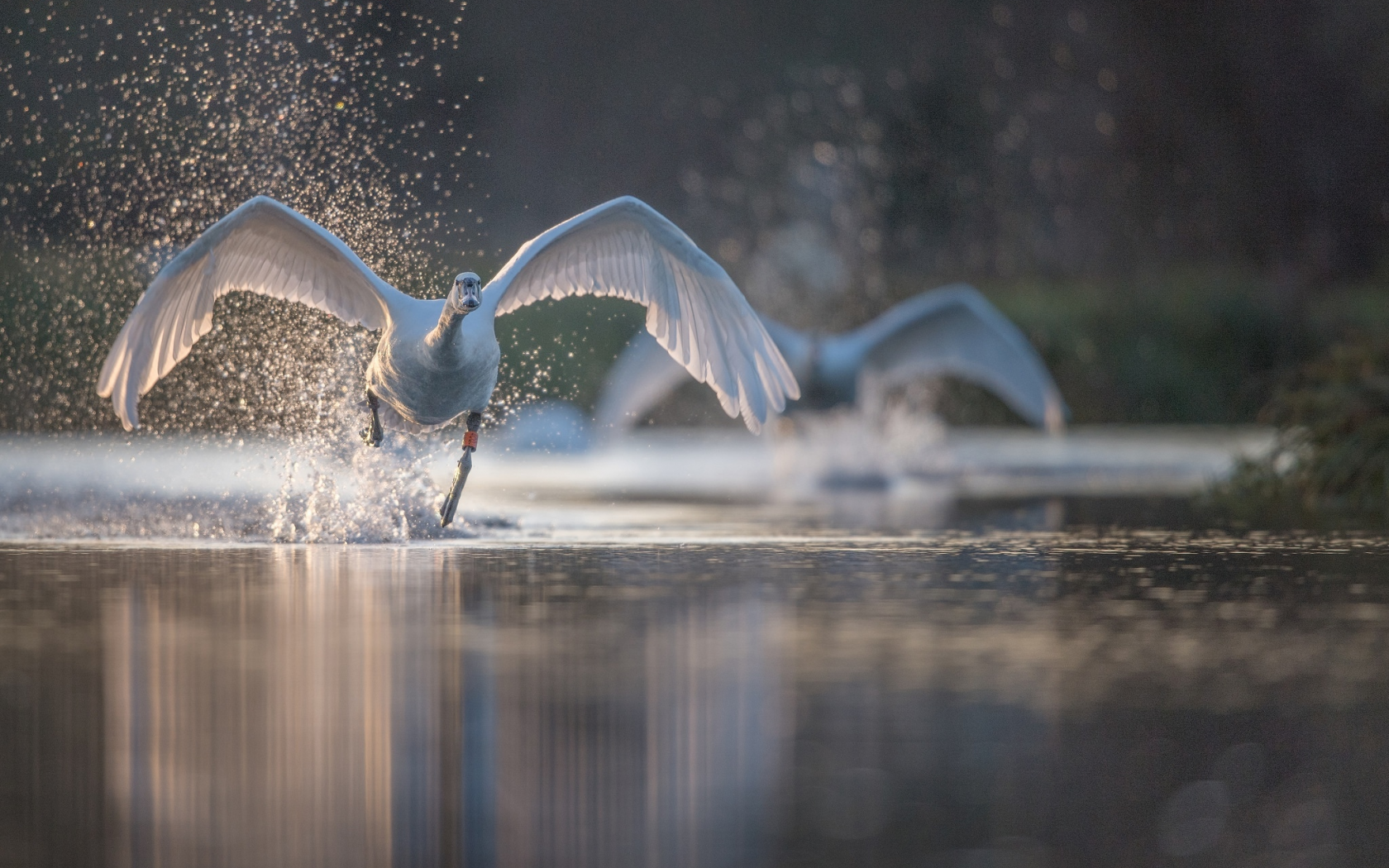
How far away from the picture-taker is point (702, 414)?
27094mm

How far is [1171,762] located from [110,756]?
247 cm

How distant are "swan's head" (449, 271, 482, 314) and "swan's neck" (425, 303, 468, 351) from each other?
10 centimetres

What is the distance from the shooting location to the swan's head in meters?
8.94

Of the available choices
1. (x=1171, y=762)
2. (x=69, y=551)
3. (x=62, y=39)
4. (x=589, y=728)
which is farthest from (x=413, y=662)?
(x=62, y=39)

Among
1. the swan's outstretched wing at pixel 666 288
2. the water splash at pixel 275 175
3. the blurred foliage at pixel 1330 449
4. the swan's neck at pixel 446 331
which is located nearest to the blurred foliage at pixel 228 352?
the water splash at pixel 275 175

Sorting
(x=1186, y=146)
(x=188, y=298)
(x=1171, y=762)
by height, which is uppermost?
(x=1186, y=146)

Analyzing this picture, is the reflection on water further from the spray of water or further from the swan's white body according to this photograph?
the spray of water

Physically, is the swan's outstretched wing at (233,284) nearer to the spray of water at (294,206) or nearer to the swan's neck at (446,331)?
the swan's neck at (446,331)

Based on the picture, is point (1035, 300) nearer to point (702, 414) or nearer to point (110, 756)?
point (702, 414)

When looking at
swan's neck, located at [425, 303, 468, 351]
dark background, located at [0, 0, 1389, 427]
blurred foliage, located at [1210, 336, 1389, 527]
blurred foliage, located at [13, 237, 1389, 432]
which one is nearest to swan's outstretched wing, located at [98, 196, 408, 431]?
swan's neck, located at [425, 303, 468, 351]

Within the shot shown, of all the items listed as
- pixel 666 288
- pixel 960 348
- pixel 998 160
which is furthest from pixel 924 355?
pixel 998 160

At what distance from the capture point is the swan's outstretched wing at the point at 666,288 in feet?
32.1

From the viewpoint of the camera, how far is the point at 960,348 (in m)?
18.5

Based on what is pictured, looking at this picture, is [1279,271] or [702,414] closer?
[702,414]
